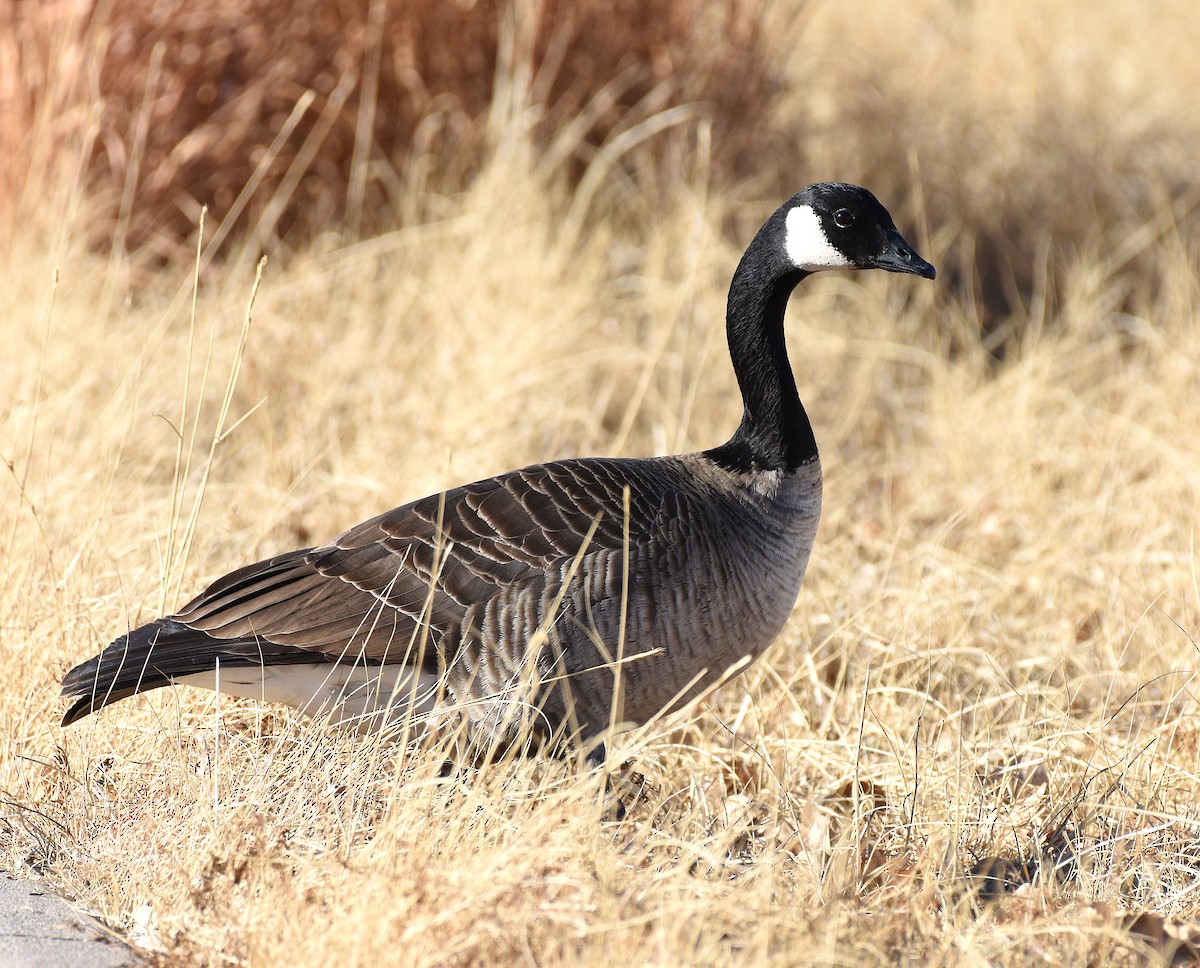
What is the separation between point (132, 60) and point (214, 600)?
4.26m

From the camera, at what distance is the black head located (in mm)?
3846

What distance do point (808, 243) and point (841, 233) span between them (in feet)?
0.31

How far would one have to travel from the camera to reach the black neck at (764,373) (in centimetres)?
384

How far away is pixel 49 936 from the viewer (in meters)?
2.63

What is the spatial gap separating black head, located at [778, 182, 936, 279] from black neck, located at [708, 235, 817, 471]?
76 millimetres

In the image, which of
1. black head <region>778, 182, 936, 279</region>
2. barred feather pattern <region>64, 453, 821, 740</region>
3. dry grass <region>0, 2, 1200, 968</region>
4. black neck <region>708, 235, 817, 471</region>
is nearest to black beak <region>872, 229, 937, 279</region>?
black head <region>778, 182, 936, 279</region>

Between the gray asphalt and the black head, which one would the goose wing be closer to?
the gray asphalt

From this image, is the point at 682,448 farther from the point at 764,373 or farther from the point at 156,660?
the point at 156,660

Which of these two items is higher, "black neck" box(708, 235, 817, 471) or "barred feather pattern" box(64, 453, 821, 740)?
"black neck" box(708, 235, 817, 471)

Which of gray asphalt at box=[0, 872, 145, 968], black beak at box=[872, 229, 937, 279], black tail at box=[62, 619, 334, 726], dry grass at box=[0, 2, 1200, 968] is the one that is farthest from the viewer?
black beak at box=[872, 229, 937, 279]

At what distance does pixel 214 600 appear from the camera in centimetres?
338

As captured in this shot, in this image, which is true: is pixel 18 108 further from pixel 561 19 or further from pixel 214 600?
pixel 214 600

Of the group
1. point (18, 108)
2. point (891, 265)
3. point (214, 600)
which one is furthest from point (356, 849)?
point (18, 108)

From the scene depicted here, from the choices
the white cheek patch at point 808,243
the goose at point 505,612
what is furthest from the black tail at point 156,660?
the white cheek patch at point 808,243
